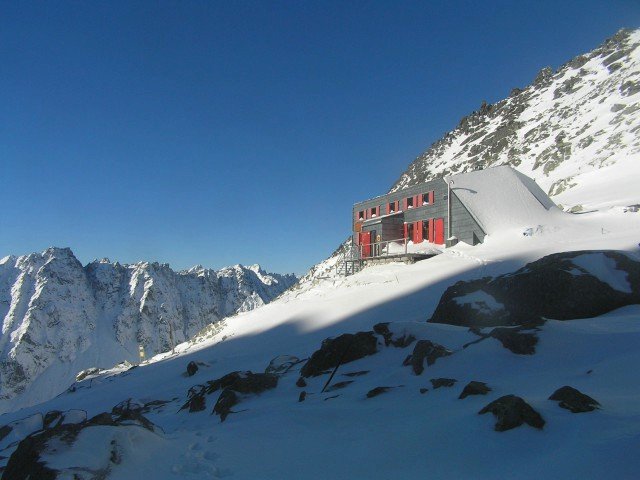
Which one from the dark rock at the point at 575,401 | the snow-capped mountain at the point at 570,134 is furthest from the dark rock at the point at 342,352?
the snow-capped mountain at the point at 570,134

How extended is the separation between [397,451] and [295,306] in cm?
2150

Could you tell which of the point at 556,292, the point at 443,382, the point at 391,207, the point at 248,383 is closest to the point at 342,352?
the point at 248,383

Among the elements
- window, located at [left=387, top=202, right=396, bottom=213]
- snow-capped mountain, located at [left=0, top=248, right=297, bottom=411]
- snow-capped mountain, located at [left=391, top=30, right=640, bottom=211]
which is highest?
snow-capped mountain, located at [left=391, top=30, right=640, bottom=211]

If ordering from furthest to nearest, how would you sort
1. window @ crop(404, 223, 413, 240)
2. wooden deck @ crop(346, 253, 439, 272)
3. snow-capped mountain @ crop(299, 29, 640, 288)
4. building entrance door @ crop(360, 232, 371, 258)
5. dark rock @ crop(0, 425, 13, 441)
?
snow-capped mountain @ crop(299, 29, 640, 288) < building entrance door @ crop(360, 232, 371, 258) < window @ crop(404, 223, 413, 240) < wooden deck @ crop(346, 253, 439, 272) < dark rock @ crop(0, 425, 13, 441)

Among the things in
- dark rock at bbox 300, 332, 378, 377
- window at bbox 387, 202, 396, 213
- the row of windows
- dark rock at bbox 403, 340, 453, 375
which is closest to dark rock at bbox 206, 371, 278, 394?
dark rock at bbox 300, 332, 378, 377

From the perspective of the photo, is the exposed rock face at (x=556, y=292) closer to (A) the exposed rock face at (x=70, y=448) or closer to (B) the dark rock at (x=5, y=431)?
(A) the exposed rock face at (x=70, y=448)

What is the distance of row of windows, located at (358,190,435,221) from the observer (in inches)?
1319

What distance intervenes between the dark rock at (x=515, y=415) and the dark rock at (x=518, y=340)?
2984mm

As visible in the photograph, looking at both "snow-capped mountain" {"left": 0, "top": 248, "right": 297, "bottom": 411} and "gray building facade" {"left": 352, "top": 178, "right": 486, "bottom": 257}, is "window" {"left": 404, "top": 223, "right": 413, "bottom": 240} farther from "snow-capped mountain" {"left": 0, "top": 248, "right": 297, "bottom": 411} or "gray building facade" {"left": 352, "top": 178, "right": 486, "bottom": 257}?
"snow-capped mountain" {"left": 0, "top": 248, "right": 297, "bottom": 411}

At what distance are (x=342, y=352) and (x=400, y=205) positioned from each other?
2784 centimetres

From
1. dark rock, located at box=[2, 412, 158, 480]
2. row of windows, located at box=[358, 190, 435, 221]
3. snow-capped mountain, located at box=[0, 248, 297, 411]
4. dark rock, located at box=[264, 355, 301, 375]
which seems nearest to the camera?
dark rock, located at box=[2, 412, 158, 480]

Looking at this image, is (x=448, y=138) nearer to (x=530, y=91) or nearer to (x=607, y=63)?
(x=530, y=91)

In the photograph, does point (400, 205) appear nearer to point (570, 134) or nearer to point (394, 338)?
point (394, 338)

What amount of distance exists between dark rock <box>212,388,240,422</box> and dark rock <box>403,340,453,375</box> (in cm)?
401
